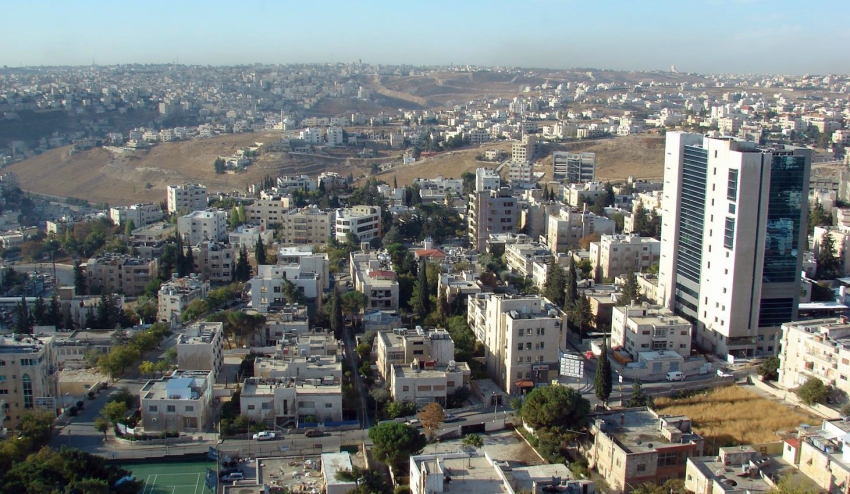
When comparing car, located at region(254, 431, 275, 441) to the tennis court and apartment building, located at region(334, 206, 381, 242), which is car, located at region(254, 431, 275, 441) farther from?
apartment building, located at region(334, 206, 381, 242)

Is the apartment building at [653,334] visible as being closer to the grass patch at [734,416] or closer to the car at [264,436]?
the grass patch at [734,416]

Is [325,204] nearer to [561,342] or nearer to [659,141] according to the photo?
[561,342]

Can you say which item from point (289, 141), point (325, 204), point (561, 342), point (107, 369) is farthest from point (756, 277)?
point (289, 141)

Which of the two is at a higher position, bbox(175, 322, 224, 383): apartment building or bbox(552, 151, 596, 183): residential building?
bbox(552, 151, 596, 183): residential building

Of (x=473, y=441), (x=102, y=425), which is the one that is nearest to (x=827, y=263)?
(x=473, y=441)

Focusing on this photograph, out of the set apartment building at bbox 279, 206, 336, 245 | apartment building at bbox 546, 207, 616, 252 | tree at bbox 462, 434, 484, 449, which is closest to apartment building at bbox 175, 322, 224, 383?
tree at bbox 462, 434, 484, 449

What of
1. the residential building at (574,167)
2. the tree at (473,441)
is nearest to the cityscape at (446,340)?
the tree at (473,441)
